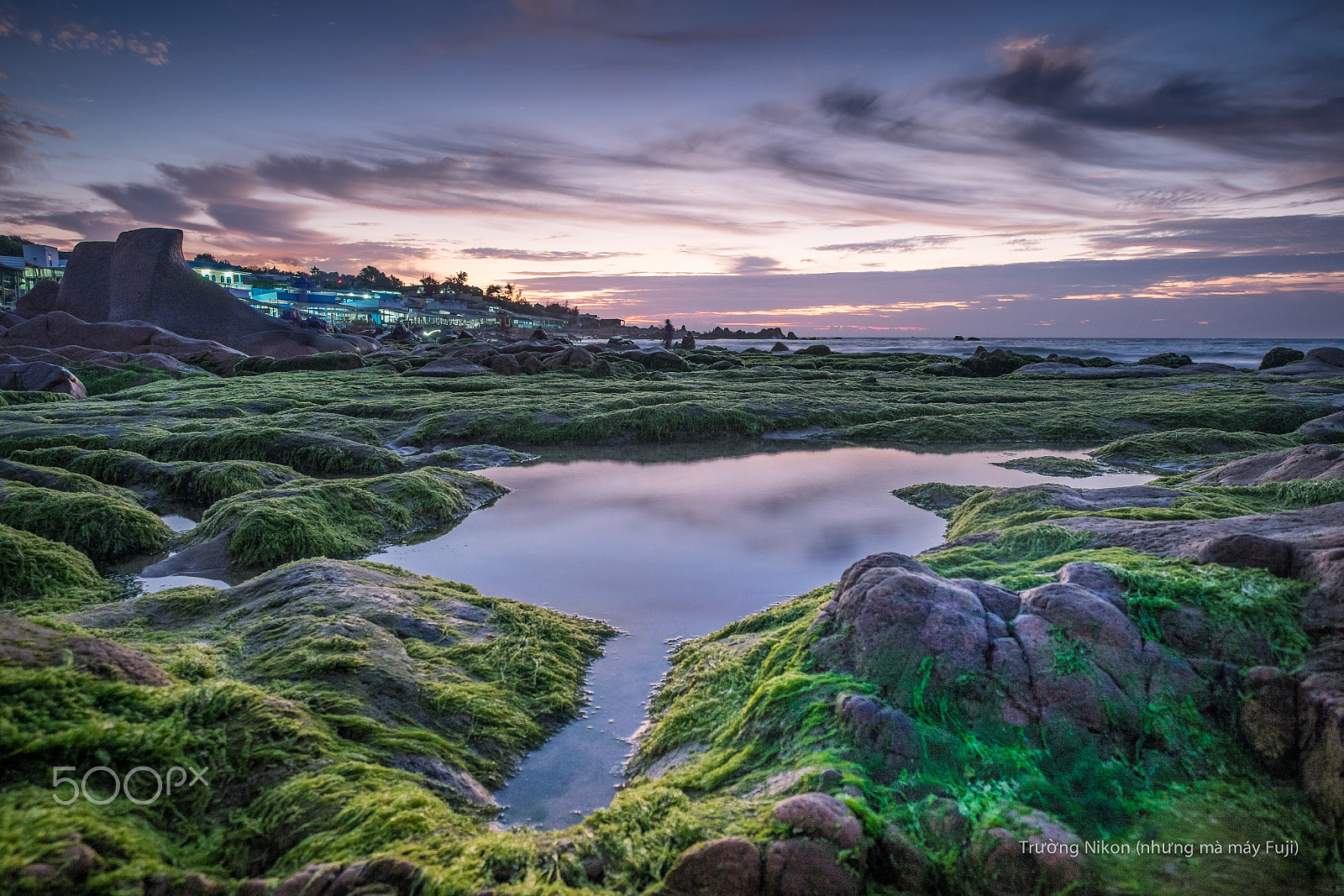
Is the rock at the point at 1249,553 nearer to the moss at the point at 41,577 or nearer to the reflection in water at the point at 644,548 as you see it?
the reflection in water at the point at 644,548

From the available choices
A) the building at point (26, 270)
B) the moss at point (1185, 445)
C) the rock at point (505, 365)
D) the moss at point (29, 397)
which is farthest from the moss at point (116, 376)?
the building at point (26, 270)

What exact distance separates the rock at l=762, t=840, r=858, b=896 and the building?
79.5 meters

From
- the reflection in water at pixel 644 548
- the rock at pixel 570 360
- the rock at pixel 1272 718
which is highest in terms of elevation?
the rock at pixel 570 360

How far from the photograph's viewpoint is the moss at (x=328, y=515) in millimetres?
5938

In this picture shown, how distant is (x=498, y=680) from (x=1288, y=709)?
334cm

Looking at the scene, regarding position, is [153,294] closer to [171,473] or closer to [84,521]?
[171,473]

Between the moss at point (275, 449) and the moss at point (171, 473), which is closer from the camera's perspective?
the moss at point (171, 473)

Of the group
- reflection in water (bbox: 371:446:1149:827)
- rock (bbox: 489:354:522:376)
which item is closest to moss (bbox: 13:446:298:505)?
reflection in water (bbox: 371:446:1149:827)

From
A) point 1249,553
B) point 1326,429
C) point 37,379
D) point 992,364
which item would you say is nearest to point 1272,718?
point 1249,553

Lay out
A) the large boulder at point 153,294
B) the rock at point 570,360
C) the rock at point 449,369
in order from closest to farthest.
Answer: the rock at point 449,369
the rock at point 570,360
the large boulder at point 153,294

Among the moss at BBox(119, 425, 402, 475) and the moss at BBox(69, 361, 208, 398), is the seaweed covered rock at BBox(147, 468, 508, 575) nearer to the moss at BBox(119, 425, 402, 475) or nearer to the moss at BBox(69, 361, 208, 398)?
the moss at BBox(119, 425, 402, 475)

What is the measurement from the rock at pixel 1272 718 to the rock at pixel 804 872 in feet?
5.21

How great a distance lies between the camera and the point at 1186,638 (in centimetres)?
276

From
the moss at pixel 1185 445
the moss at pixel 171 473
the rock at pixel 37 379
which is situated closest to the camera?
the moss at pixel 171 473
